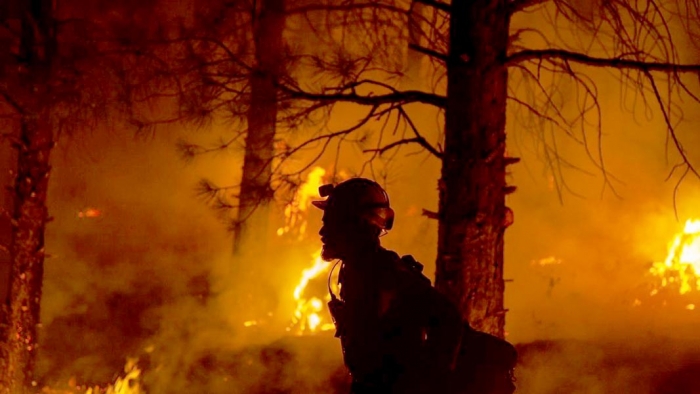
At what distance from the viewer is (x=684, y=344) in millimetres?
7891

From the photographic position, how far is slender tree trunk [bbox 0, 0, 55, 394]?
636 cm

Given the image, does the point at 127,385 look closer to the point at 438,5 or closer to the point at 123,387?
the point at 123,387

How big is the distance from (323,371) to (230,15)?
377 centimetres

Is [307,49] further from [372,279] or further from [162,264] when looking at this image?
[162,264]

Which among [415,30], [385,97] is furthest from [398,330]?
[415,30]

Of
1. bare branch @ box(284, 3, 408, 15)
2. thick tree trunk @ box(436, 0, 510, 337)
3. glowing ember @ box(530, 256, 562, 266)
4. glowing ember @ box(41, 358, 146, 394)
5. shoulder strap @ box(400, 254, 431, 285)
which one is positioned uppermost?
bare branch @ box(284, 3, 408, 15)

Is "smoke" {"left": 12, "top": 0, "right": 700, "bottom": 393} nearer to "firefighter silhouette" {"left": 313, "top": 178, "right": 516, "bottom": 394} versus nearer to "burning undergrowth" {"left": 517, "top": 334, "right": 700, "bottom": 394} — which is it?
"burning undergrowth" {"left": 517, "top": 334, "right": 700, "bottom": 394}

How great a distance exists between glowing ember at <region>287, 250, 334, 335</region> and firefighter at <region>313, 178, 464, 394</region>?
786 centimetres

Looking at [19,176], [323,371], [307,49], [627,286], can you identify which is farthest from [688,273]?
[19,176]

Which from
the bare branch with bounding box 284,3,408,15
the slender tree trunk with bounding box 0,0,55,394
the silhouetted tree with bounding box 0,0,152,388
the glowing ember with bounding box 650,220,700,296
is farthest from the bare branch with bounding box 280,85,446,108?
the glowing ember with bounding box 650,220,700,296

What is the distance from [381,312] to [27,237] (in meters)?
4.91

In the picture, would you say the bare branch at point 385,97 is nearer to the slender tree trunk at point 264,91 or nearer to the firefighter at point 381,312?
the slender tree trunk at point 264,91

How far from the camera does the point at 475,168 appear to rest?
15.6ft

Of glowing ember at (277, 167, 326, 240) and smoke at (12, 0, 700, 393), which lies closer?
smoke at (12, 0, 700, 393)
